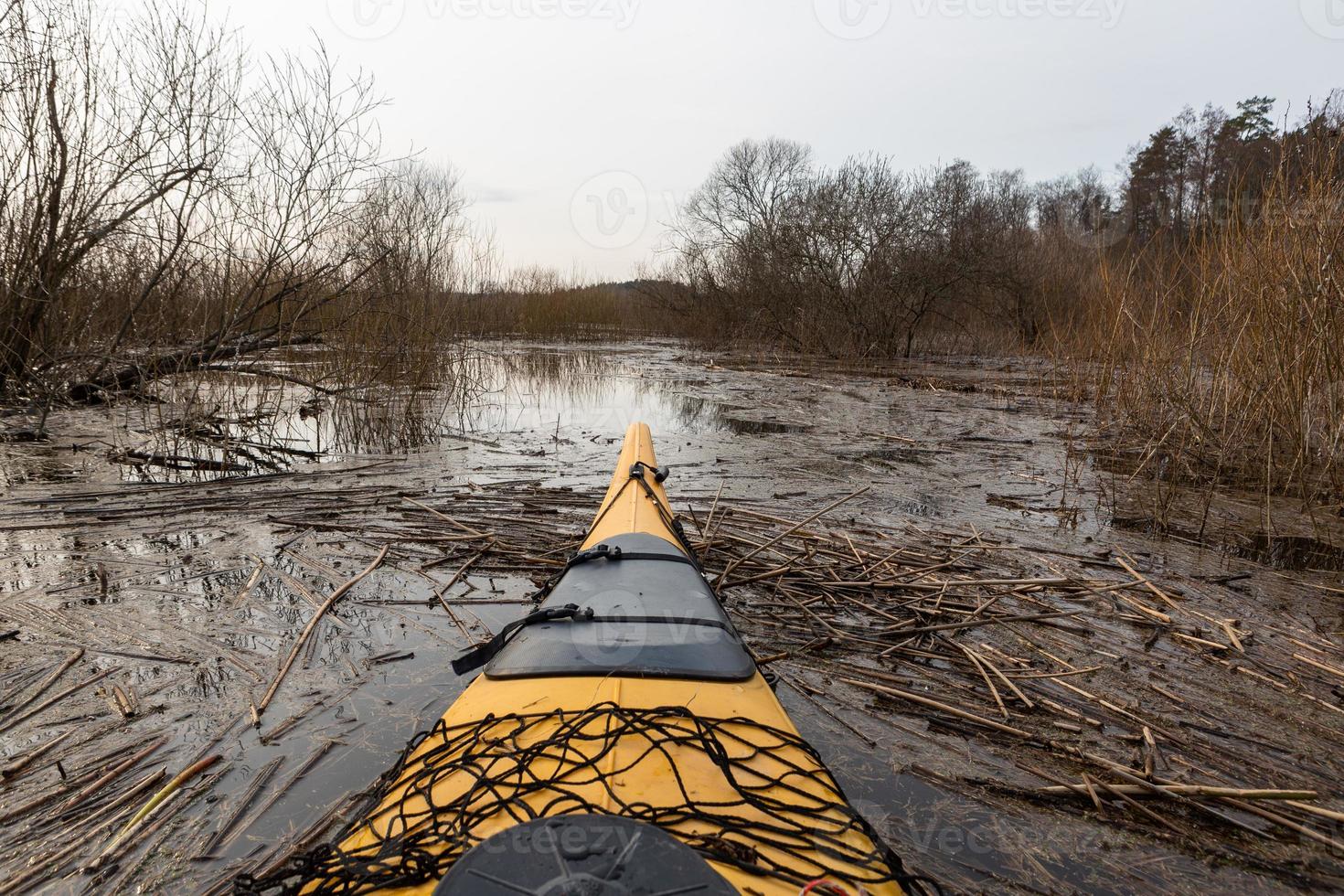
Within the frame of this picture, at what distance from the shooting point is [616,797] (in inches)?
55.3

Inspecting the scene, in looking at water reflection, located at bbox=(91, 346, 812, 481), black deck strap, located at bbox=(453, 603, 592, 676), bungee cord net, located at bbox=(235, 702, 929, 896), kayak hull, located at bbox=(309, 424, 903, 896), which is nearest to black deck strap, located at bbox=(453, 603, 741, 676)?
black deck strap, located at bbox=(453, 603, 592, 676)

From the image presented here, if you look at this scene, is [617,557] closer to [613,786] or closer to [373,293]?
[613,786]

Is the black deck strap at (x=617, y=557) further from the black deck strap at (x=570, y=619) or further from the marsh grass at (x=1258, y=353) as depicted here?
the marsh grass at (x=1258, y=353)

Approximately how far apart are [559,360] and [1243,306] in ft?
47.2

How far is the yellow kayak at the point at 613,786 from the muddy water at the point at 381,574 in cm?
62

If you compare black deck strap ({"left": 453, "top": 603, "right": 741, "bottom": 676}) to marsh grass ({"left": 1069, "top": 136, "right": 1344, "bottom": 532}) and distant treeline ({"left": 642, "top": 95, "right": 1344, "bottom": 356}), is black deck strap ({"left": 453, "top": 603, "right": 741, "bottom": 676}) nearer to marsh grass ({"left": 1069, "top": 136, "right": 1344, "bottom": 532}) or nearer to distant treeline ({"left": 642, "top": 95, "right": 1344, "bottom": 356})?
marsh grass ({"left": 1069, "top": 136, "right": 1344, "bottom": 532})

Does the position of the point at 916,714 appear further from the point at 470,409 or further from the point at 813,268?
the point at 813,268

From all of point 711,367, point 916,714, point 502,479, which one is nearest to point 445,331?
point 502,479

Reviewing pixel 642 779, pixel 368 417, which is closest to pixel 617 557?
pixel 642 779

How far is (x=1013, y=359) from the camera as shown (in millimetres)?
19797

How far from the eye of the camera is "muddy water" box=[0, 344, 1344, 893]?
196 centimetres

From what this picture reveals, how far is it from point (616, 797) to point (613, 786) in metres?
0.05

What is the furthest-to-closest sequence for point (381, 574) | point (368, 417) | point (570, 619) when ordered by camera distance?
point (368, 417), point (381, 574), point (570, 619)

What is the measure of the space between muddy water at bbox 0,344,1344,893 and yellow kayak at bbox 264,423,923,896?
0.62m
